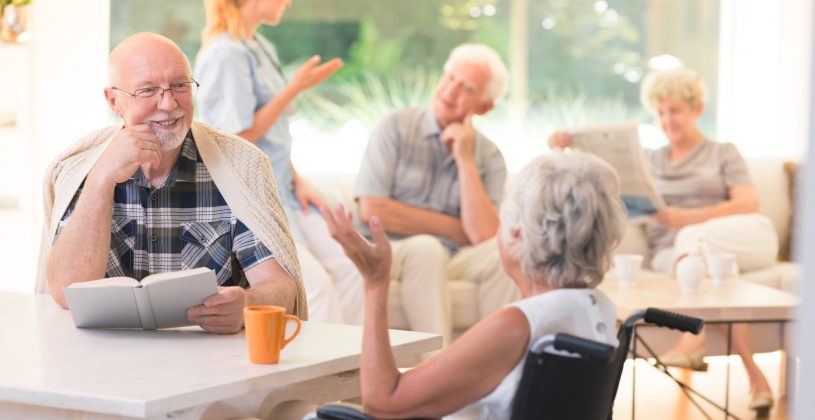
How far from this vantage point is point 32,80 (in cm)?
478

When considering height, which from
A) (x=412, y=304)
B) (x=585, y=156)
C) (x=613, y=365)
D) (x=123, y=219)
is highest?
(x=585, y=156)

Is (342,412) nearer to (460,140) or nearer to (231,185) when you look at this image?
(231,185)

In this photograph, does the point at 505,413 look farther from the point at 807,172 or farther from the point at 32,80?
the point at 32,80

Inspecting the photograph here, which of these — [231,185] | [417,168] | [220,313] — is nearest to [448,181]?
[417,168]

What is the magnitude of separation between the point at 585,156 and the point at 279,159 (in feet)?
8.21

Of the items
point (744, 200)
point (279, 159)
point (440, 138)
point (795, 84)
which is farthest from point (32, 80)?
point (795, 84)

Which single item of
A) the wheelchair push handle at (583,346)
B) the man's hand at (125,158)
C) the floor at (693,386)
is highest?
the man's hand at (125,158)

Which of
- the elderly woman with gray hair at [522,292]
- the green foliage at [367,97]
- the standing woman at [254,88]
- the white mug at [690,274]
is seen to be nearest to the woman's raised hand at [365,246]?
the elderly woman with gray hair at [522,292]

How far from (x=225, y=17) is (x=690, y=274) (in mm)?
1820

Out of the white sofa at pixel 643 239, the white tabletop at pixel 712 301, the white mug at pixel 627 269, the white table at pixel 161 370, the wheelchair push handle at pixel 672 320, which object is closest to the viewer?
the white table at pixel 161 370

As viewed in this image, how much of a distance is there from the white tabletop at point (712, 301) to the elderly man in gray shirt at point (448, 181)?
2.09 ft

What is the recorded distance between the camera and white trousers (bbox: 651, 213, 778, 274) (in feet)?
14.6

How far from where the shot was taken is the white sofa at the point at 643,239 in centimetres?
418

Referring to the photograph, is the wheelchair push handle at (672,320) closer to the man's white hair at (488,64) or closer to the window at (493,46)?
the man's white hair at (488,64)
